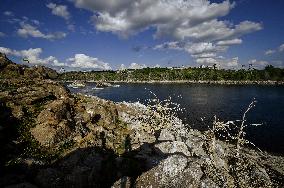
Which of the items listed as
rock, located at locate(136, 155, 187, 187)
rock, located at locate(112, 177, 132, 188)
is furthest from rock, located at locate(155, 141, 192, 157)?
rock, located at locate(112, 177, 132, 188)

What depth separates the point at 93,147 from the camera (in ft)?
71.4

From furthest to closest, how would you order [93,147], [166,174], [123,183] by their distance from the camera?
[93,147] < [166,174] < [123,183]

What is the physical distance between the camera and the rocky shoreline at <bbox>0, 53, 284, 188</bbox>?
17344mm

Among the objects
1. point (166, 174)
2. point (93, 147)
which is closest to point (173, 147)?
point (166, 174)

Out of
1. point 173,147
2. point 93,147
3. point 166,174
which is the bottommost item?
point 166,174

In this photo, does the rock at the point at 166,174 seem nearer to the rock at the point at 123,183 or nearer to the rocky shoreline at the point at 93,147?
the rocky shoreline at the point at 93,147

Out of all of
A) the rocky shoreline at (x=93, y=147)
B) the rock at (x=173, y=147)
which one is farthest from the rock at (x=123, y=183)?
the rock at (x=173, y=147)

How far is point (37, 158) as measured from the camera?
782 inches

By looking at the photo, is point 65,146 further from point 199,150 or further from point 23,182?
point 199,150

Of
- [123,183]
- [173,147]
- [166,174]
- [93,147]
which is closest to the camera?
[123,183]

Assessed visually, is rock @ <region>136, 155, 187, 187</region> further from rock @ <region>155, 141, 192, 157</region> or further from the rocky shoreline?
rock @ <region>155, 141, 192, 157</region>

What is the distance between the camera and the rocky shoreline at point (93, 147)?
1734 cm

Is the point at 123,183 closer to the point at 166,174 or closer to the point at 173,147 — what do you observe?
the point at 166,174

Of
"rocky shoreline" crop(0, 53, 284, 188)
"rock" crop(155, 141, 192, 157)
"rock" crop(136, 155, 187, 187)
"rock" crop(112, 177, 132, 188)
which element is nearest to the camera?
"rock" crop(112, 177, 132, 188)
